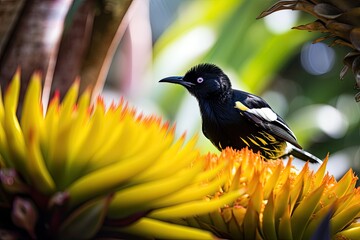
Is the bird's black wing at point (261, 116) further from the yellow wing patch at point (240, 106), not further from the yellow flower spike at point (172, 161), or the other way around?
the yellow flower spike at point (172, 161)

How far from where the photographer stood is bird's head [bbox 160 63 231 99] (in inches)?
39.3

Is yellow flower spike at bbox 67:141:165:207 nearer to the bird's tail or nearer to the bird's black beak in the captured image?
the bird's black beak

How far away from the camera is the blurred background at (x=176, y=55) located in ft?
3.80

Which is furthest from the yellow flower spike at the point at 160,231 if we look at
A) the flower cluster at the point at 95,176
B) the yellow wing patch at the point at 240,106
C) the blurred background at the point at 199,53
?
the blurred background at the point at 199,53

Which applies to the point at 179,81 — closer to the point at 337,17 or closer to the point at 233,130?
the point at 233,130

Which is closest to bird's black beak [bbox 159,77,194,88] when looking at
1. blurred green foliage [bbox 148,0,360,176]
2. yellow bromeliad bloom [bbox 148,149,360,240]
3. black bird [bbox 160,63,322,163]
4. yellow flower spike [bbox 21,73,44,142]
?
black bird [bbox 160,63,322,163]

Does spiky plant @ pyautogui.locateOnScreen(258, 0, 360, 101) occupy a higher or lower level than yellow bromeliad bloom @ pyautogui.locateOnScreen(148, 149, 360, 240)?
higher

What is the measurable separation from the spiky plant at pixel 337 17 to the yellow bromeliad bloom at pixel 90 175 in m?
0.31

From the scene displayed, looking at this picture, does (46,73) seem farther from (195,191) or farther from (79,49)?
(195,191)

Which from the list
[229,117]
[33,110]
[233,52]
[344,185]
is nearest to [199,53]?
[233,52]

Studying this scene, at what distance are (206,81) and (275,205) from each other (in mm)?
433

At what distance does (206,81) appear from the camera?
1.00m

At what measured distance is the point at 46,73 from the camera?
1169 millimetres

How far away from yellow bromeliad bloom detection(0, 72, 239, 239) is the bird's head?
0.46 metres
